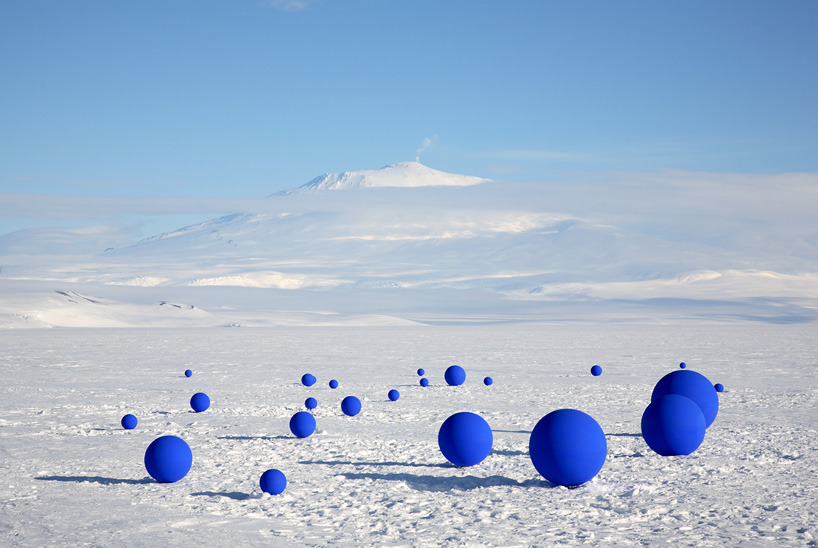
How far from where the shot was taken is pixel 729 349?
3409 centimetres

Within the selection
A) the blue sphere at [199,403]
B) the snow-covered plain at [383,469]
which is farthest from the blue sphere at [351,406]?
the blue sphere at [199,403]

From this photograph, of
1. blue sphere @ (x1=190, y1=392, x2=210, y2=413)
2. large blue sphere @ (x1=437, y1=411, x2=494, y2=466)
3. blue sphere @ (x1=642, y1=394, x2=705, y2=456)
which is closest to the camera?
large blue sphere @ (x1=437, y1=411, x2=494, y2=466)

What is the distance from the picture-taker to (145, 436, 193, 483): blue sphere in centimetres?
1028

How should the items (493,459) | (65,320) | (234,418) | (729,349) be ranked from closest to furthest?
(493,459)
(234,418)
(729,349)
(65,320)

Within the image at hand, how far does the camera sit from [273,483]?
9.84 m

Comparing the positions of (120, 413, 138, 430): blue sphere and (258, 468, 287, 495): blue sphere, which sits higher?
(120, 413, 138, 430): blue sphere

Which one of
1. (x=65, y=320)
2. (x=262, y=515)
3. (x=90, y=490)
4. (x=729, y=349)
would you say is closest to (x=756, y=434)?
(x=262, y=515)

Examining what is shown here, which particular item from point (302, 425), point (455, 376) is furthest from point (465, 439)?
point (455, 376)

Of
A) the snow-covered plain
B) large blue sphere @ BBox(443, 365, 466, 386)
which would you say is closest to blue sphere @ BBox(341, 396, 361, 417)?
the snow-covered plain

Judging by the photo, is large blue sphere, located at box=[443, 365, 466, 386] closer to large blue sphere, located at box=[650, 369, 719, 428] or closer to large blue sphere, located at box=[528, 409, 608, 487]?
large blue sphere, located at box=[650, 369, 719, 428]

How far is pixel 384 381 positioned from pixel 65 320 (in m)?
51.2

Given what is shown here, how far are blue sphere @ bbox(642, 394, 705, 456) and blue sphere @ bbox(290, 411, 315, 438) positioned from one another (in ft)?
16.6

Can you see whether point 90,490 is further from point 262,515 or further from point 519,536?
point 519,536

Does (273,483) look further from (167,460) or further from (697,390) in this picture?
(697,390)
